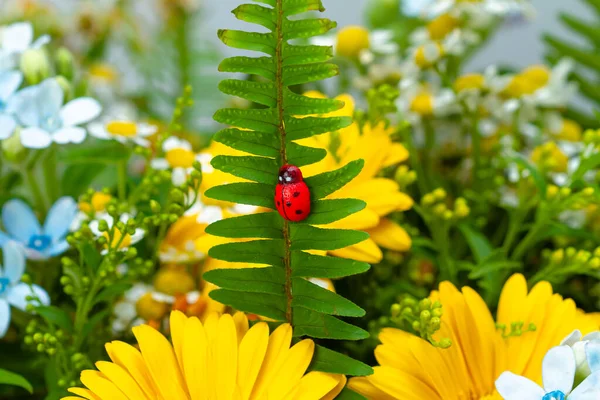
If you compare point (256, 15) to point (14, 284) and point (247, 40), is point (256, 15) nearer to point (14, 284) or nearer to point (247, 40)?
point (247, 40)

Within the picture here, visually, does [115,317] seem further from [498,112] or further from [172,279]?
[498,112]

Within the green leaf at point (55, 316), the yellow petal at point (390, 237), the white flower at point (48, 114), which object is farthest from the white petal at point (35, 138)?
the yellow petal at point (390, 237)

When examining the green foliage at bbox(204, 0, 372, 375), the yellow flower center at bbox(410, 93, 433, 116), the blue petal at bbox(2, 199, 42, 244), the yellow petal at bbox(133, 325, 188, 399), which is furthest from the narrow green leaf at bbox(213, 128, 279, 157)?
the yellow flower center at bbox(410, 93, 433, 116)

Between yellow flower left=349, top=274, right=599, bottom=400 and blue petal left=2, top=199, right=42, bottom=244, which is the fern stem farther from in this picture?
blue petal left=2, top=199, right=42, bottom=244

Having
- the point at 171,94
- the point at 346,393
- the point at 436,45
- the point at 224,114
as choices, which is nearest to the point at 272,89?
the point at 224,114

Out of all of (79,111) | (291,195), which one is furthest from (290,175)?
(79,111)

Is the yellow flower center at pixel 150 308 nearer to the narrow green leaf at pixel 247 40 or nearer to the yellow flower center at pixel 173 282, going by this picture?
the yellow flower center at pixel 173 282
